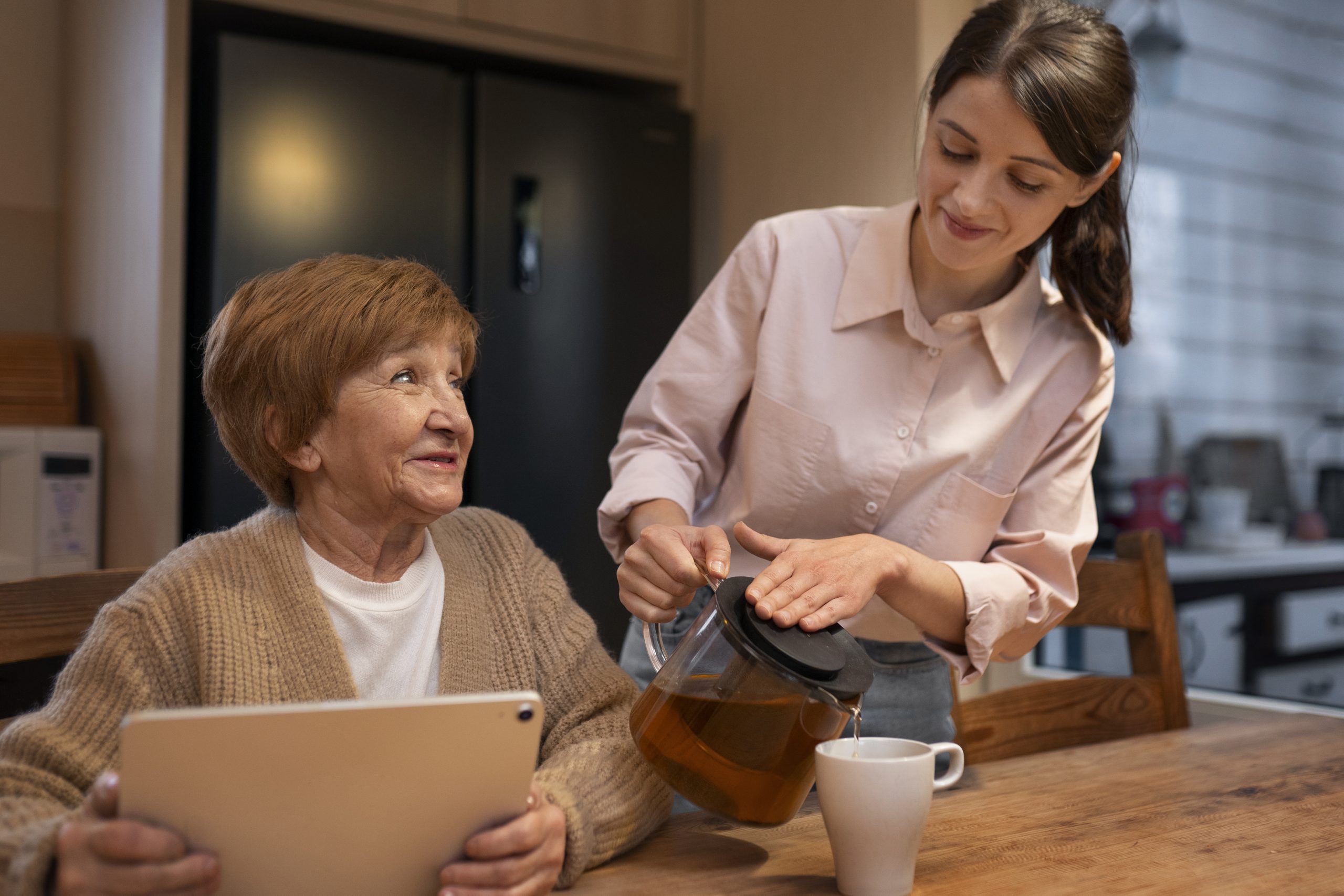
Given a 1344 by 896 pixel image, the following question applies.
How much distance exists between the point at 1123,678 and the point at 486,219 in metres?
1.62

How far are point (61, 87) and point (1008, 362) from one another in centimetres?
253

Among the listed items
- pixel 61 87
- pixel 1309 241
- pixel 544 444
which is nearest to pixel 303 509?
pixel 544 444

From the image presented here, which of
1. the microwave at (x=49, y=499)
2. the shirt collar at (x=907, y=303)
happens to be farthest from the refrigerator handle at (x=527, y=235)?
the shirt collar at (x=907, y=303)

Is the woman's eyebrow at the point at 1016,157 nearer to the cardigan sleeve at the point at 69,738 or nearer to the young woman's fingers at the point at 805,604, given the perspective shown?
the young woman's fingers at the point at 805,604

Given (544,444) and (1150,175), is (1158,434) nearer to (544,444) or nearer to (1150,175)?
(1150,175)

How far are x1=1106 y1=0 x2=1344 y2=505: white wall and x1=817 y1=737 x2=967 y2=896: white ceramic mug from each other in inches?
70.2

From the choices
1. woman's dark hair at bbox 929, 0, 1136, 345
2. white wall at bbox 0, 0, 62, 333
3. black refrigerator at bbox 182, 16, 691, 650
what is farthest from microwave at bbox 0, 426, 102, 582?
woman's dark hair at bbox 929, 0, 1136, 345

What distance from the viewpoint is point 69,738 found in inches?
31.8

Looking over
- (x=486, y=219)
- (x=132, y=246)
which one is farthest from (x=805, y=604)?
(x=132, y=246)

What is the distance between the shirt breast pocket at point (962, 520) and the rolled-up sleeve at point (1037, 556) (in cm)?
2

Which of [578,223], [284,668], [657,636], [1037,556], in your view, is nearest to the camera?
[284,668]

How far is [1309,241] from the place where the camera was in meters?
2.30

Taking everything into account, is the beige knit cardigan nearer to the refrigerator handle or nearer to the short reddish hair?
the short reddish hair

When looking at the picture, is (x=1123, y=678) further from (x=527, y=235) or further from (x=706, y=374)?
(x=527, y=235)
